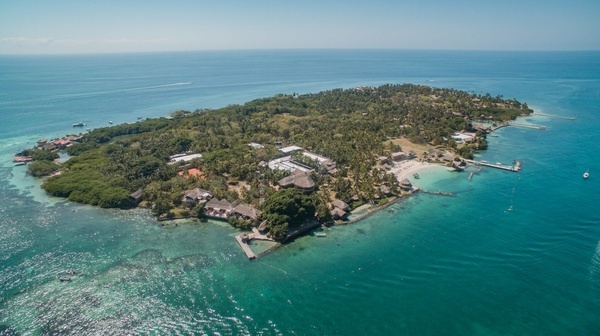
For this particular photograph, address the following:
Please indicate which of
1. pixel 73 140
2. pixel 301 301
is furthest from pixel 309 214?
pixel 73 140

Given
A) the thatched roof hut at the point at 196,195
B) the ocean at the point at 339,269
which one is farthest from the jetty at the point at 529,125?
the thatched roof hut at the point at 196,195

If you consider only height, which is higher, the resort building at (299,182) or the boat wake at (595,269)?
the resort building at (299,182)

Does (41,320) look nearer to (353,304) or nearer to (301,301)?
(301,301)

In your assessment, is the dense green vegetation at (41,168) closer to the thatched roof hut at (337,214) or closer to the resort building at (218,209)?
the resort building at (218,209)

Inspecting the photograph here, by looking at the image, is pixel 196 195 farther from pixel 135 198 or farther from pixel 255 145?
pixel 255 145

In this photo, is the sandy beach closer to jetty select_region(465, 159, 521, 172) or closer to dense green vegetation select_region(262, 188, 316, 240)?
jetty select_region(465, 159, 521, 172)

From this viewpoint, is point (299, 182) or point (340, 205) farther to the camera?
point (299, 182)

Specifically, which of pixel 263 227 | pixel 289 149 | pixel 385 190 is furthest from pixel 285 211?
pixel 289 149
